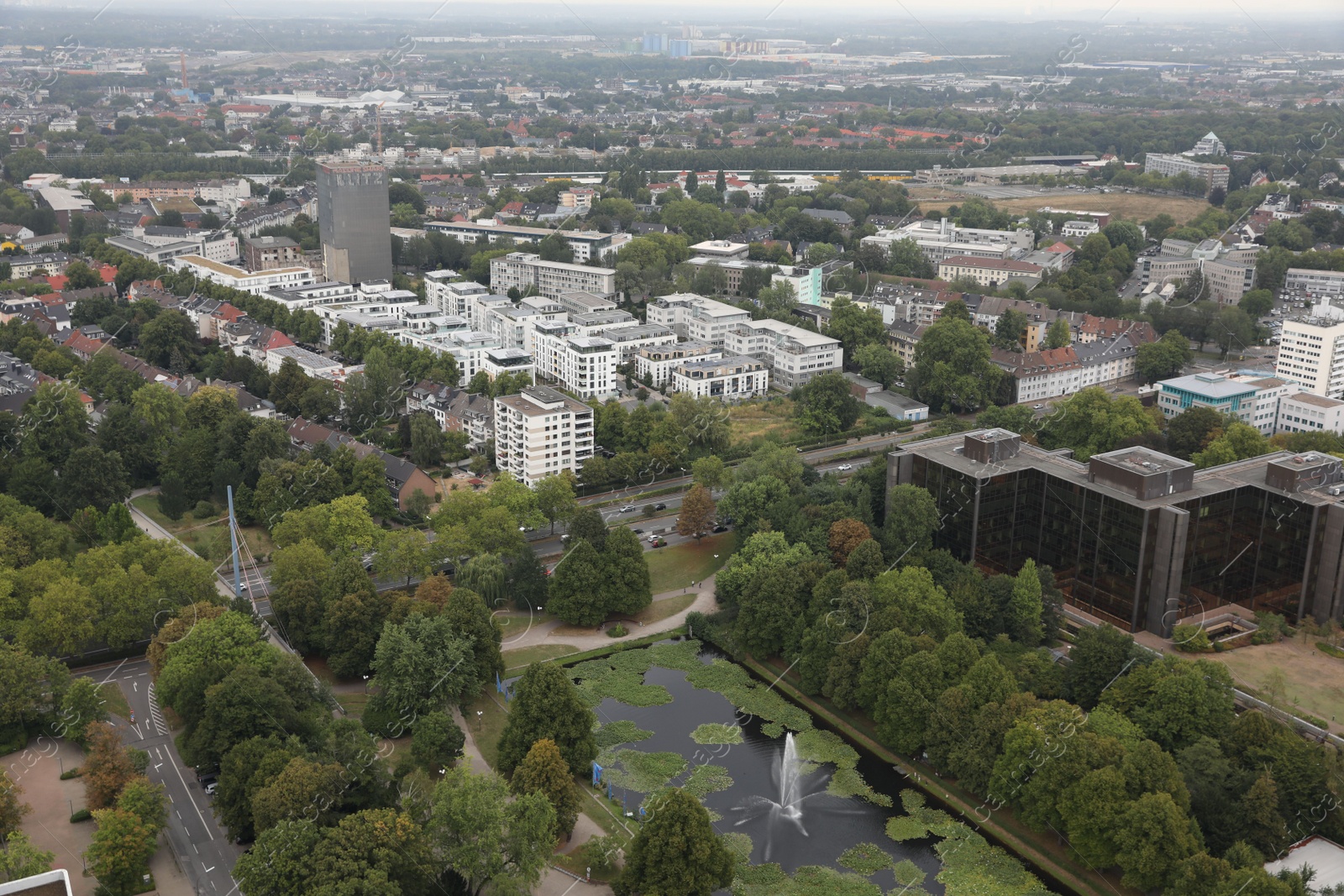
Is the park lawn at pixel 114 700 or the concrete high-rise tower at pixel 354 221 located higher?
the concrete high-rise tower at pixel 354 221

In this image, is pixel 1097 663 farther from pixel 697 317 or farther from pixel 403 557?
pixel 697 317

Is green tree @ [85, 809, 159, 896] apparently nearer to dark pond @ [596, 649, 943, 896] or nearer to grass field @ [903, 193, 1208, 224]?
dark pond @ [596, 649, 943, 896]

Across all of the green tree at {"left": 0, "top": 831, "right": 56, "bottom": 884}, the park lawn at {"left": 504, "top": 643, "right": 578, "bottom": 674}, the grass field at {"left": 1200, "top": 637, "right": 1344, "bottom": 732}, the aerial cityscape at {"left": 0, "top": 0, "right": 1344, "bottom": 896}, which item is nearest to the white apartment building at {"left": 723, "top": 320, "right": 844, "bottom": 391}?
the aerial cityscape at {"left": 0, "top": 0, "right": 1344, "bottom": 896}

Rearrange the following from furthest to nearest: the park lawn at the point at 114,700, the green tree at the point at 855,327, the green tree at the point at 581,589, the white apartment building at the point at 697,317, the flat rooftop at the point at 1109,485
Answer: the white apartment building at the point at 697,317 → the green tree at the point at 855,327 → the green tree at the point at 581,589 → the flat rooftop at the point at 1109,485 → the park lawn at the point at 114,700

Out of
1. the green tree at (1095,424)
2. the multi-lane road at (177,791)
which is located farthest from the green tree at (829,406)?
the multi-lane road at (177,791)

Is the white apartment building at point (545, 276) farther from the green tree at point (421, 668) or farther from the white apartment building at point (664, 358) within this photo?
the green tree at point (421, 668)

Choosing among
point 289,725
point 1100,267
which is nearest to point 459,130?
point 1100,267
